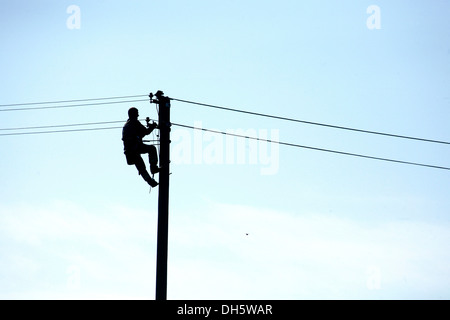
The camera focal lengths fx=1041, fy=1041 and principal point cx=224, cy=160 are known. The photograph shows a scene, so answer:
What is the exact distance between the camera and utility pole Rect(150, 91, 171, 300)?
18719 millimetres

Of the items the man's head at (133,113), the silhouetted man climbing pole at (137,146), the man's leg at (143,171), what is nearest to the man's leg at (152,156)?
the silhouetted man climbing pole at (137,146)

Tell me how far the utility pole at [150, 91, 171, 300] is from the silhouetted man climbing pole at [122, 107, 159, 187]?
0.35m

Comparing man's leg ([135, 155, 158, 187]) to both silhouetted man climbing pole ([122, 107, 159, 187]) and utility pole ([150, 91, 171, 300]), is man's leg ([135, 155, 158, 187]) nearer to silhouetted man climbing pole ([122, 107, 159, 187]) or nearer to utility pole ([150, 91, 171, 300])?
silhouetted man climbing pole ([122, 107, 159, 187])

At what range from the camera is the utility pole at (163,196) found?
737 inches

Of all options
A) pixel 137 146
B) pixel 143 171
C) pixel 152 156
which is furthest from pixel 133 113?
pixel 143 171

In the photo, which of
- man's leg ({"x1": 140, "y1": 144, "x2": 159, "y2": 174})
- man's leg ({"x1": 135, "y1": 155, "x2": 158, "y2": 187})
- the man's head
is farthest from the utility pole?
the man's head

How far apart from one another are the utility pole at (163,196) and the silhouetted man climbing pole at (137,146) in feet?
1.14

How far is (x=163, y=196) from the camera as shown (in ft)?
62.7

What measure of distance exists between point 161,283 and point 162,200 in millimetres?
1534

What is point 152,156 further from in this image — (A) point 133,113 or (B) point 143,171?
(A) point 133,113
